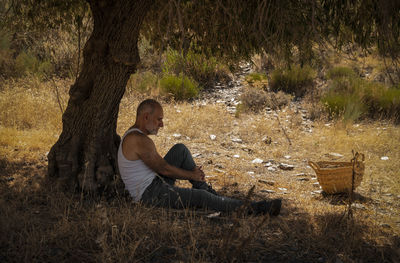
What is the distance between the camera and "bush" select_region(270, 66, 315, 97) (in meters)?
11.2

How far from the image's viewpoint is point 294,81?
441 inches

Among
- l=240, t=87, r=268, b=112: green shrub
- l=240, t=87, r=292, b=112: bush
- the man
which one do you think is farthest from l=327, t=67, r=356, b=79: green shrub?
the man

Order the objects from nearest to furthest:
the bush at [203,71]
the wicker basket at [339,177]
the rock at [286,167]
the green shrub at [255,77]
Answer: the wicker basket at [339,177] < the rock at [286,167] < the bush at [203,71] < the green shrub at [255,77]

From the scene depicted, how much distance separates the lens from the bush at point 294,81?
11180mm

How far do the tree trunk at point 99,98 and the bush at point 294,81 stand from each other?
8108 mm

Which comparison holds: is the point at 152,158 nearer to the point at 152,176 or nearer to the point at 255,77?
the point at 152,176

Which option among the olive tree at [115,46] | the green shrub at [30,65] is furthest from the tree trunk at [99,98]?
the green shrub at [30,65]

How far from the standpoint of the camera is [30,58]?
11.0 m

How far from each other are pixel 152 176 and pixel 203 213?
2.02 feet

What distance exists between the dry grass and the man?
0.18 metres

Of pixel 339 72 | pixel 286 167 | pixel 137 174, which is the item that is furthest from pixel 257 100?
pixel 137 174

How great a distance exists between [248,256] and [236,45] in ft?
8.84

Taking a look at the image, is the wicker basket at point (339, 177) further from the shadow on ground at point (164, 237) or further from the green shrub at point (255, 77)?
the green shrub at point (255, 77)

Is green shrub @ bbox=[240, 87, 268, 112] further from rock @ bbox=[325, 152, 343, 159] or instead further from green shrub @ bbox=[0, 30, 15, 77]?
green shrub @ bbox=[0, 30, 15, 77]
